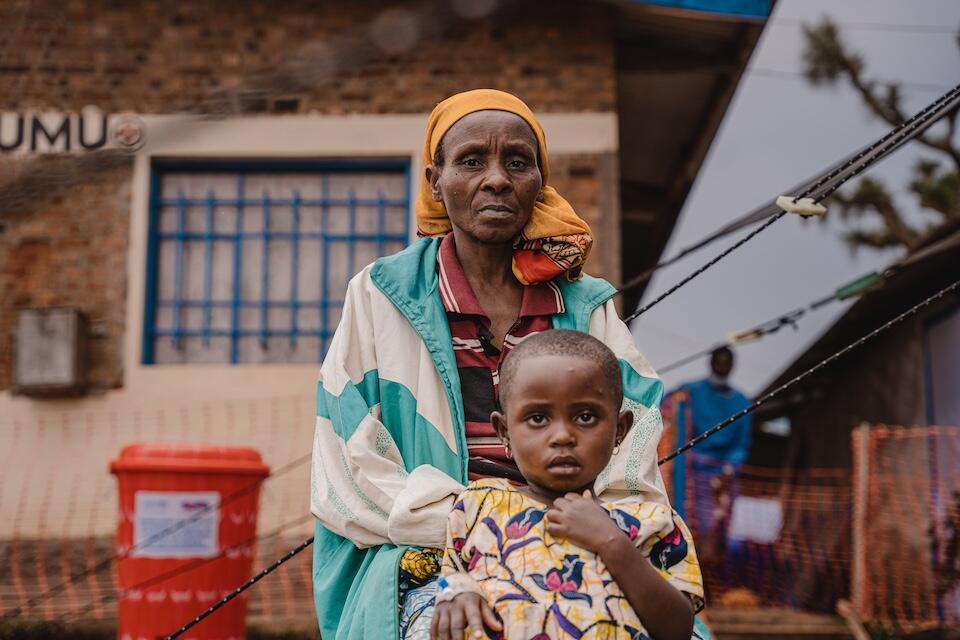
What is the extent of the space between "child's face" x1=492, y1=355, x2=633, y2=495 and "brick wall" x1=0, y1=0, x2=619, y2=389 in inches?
233

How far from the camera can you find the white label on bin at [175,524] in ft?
17.8

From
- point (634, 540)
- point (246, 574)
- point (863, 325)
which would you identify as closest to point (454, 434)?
point (634, 540)

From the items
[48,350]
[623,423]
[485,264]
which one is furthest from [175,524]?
[623,423]

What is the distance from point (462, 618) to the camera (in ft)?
6.73

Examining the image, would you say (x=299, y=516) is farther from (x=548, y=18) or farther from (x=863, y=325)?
(x=863, y=325)

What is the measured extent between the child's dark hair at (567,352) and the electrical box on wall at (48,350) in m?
6.20

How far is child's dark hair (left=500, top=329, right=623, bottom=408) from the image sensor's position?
223 cm

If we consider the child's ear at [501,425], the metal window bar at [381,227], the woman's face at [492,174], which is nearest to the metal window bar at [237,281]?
the metal window bar at [381,227]

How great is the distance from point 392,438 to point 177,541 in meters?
3.15

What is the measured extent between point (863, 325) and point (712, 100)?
3.01 meters

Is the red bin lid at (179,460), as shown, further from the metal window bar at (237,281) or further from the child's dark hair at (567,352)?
the child's dark hair at (567,352)

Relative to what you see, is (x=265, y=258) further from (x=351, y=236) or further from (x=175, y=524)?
(x=175, y=524)

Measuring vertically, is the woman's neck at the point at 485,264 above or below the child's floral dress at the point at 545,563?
above

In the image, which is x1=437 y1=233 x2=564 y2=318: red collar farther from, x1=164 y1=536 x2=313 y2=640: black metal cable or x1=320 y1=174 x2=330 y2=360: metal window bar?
x1=320 y1=174 x2=330 y2=360: metal window bar
